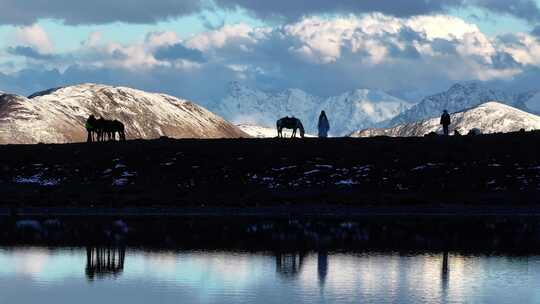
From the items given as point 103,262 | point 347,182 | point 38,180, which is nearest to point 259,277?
point 103,262

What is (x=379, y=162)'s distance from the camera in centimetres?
10188

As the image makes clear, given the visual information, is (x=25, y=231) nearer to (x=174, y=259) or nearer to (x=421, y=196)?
(x=174, y=259)

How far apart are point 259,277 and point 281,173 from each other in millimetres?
51034

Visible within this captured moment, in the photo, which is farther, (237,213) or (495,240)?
(237,213)

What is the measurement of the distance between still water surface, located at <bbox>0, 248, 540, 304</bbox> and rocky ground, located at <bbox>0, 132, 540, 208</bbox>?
107ft

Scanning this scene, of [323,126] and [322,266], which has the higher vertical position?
[323,126]

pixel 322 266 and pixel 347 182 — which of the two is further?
pixel 347 182

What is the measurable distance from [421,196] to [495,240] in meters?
26.0

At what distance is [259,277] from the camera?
50.2m

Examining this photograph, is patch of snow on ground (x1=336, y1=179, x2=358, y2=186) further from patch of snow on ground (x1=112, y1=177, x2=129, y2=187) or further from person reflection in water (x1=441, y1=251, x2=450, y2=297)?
person reflection in water (x1=441, y1=251, x2=450, y2=297)

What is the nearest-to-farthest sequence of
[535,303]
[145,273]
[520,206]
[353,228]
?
[535,303] → [145,273] → [353,228] → [520,206]

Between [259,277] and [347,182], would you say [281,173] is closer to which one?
[347,182]

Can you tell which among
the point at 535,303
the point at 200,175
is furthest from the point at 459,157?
the point at 535,303

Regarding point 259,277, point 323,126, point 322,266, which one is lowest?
point 259,277
